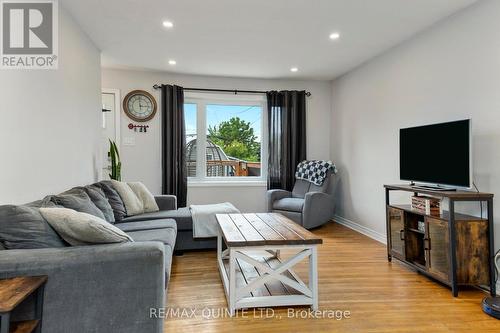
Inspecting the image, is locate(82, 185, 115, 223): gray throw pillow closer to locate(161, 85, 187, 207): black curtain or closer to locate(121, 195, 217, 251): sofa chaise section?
locate(121, 195, 217, 251): sofa chaise section

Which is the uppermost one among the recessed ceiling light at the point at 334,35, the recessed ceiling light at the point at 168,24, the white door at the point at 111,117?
the recessed ceiling light at the point at 334,35

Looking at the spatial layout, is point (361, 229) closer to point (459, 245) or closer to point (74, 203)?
point (459, 245)

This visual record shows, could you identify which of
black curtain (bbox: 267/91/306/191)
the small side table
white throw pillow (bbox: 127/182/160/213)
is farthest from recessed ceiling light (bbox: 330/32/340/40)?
the small side table

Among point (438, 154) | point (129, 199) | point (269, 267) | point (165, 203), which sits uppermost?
point (438, 154)

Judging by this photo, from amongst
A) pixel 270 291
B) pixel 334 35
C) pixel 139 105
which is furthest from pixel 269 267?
pixel 139 105

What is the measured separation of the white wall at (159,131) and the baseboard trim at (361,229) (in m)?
1.20

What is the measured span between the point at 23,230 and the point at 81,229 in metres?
0.30

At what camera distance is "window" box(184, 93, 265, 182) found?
5484mm

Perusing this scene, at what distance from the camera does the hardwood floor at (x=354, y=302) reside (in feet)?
6.77

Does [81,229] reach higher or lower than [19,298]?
higher

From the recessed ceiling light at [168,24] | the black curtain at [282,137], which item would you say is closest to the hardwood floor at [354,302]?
the black curtain at [282,137]

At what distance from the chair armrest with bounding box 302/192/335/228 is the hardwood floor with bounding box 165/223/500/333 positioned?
1300mm

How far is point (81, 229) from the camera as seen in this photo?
1726 mm

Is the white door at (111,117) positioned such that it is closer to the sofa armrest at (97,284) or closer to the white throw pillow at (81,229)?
the white throw pillow at (81,229)
